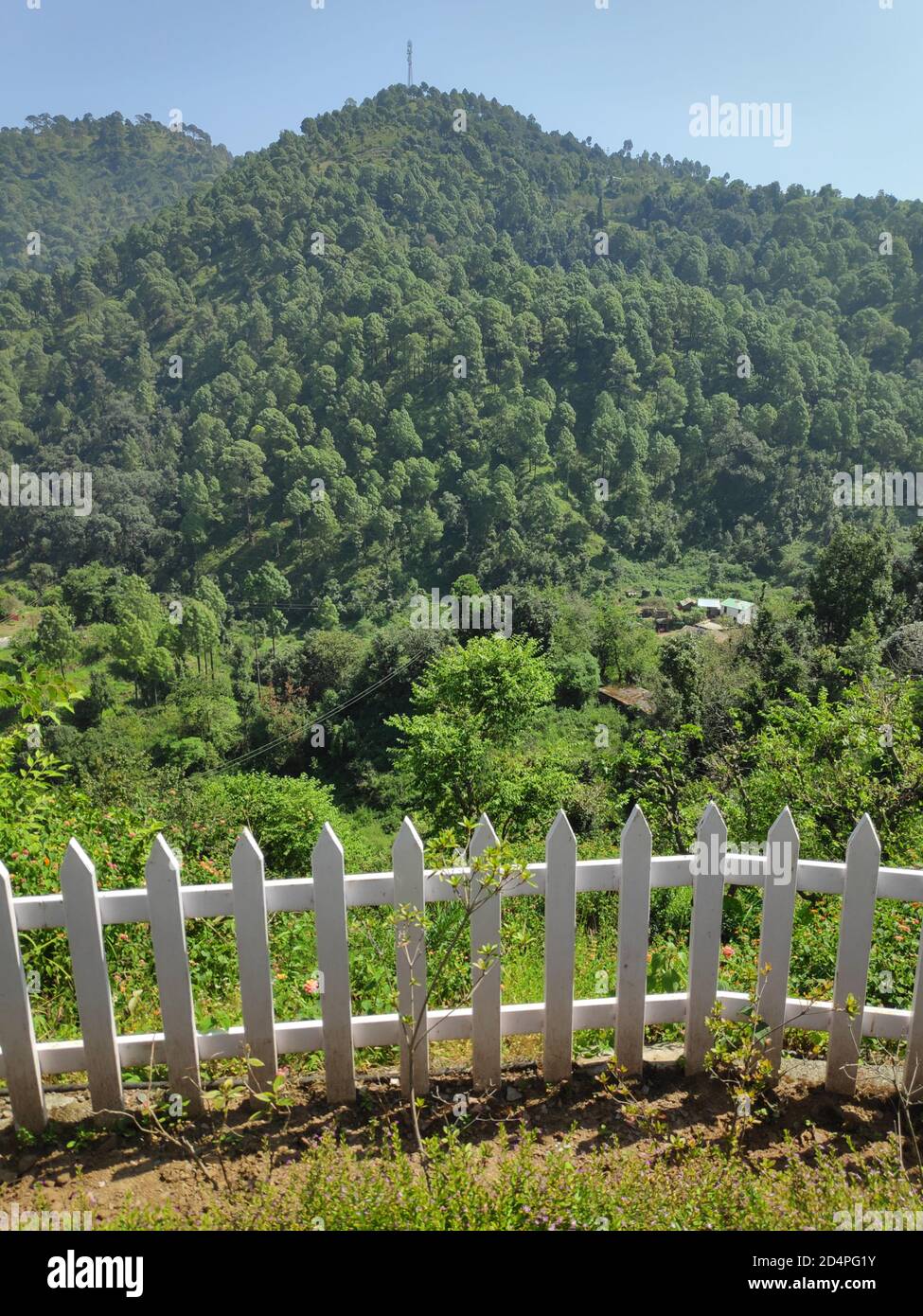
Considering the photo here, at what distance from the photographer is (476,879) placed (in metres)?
2.51

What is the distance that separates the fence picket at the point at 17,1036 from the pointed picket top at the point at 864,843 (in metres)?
2.33

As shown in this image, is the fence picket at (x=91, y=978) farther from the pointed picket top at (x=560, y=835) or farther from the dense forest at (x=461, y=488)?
the pointed picket top at (x=560, y=835)

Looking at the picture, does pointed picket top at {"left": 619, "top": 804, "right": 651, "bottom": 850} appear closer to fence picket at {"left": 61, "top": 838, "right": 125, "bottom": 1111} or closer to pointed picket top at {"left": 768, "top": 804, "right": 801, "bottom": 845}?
pointed picket top at {"left": 768, "top": 804, "right": 801, "bottom": 845}

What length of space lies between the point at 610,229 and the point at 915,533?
8605 centimetres

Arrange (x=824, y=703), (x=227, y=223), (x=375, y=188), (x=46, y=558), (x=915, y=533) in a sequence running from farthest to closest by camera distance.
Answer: (x=375, y=188) → (x=227, y=223) → (x=46, y=558) → (x=915, y=533) → (x=824, y=703)

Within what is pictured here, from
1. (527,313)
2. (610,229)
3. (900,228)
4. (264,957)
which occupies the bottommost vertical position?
(264,957)

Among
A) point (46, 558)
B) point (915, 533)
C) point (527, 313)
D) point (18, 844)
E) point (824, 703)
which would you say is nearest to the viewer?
point (18, 844)

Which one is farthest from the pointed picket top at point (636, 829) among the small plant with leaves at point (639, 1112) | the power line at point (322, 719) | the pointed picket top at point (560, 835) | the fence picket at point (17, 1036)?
the power line at point (322, 719)

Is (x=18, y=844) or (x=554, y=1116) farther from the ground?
(x=18, y=844)

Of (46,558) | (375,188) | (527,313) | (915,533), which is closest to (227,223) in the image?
(375,188)

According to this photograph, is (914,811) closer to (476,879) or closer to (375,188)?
(476,879)

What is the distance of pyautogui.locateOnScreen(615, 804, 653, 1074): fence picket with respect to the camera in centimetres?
251

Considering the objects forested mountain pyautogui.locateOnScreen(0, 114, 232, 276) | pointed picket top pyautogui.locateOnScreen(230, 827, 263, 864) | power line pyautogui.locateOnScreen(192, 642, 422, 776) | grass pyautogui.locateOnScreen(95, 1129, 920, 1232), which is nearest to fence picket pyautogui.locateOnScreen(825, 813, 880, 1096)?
grass pyautogui.locateOnScreen(95, 1129, 920, 1232)

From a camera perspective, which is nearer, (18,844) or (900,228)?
(18,844)
